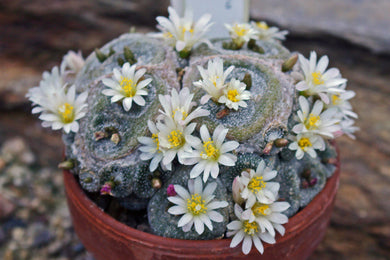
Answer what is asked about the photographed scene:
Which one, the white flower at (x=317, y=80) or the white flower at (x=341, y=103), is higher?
the white flower at (x=317, y=80)

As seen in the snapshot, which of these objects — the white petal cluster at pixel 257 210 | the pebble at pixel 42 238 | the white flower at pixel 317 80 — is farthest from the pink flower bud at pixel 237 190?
the pebble at pixel 42 238

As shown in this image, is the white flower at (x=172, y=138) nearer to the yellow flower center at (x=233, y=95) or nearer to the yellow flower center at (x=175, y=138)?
the yellow flower center at (x=175, y=138)

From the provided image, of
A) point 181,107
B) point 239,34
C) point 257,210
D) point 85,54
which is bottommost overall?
point 85,54

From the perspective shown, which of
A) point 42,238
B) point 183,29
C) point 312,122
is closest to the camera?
point 312,122

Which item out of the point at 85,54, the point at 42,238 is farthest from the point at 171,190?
A: the point at 85,54

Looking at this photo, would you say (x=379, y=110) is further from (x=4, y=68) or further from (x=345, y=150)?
(x=4, y=68)

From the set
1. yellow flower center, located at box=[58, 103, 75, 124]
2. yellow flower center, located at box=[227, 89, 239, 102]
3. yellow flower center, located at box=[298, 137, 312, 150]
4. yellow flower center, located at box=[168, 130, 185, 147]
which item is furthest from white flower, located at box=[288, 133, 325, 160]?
yellow flower center, located at box=[58, 103, 75, 124]

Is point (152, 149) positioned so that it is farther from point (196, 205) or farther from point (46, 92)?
point (46, 92)

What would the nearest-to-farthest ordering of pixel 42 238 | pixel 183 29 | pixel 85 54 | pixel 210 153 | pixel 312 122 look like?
pixel 210 153 → pixel 312 122 → pixel 183 29 → pixel 42 238 → pixel 85 54
